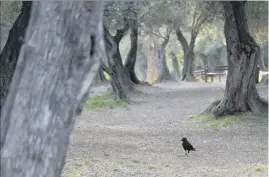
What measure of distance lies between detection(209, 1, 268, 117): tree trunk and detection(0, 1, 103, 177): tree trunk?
9.21m

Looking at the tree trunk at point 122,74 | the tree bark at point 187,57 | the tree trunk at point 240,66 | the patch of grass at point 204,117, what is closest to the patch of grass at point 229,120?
the tree trunk at point 240,66

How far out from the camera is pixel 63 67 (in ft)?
9.49

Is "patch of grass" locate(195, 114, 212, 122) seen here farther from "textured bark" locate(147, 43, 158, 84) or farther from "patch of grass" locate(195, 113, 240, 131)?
"textured bark" locate(147, 43, 158, 84)

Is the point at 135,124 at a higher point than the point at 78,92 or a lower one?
lower

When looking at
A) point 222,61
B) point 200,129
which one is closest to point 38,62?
point 200,129

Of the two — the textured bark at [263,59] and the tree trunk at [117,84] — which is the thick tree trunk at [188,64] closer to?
the textured bark at [263,59]

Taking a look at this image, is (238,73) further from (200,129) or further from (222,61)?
(222,61)

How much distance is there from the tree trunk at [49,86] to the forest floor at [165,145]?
367cm

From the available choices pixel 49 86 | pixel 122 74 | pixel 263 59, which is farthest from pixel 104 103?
pixel 263 59

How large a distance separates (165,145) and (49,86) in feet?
23.1

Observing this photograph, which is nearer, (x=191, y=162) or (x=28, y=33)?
(x=28, y=33)

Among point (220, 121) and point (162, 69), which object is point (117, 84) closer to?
point (220, 121)

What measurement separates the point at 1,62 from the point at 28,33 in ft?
11.6

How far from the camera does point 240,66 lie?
466 inches
